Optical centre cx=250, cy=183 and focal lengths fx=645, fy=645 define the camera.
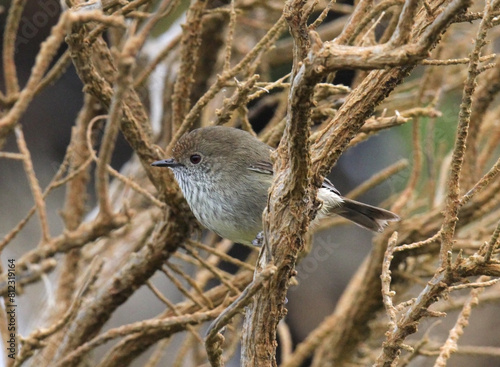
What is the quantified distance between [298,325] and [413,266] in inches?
124

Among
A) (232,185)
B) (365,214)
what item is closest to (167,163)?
(232,185)

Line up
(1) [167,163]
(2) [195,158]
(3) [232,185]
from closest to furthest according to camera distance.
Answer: (1) [167,163]
(3) [232,185]
(2) [195,158]

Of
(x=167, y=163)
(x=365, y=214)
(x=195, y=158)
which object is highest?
(x=195, y=158)

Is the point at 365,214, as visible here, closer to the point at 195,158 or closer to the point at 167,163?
the point at 195,158

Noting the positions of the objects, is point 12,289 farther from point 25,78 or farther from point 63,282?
point 25,78

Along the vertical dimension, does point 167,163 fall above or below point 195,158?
below

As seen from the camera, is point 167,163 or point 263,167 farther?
point 263,167

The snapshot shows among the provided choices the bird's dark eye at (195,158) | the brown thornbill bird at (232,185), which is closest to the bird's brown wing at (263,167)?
the brown thornbill bird at (232,185)

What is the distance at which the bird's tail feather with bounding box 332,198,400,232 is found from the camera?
12.6 ft

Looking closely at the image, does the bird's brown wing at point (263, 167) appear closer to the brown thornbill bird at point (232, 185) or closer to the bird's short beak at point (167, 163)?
the brown thornbill bird at point (232, 185)

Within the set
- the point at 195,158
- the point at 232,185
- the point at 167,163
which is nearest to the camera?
the point at 167,163

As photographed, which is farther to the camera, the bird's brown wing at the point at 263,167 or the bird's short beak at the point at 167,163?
the bird's brown wing at the point at 263,167

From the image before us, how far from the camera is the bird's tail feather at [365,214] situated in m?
3.86

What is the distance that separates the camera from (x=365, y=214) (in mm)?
3982
